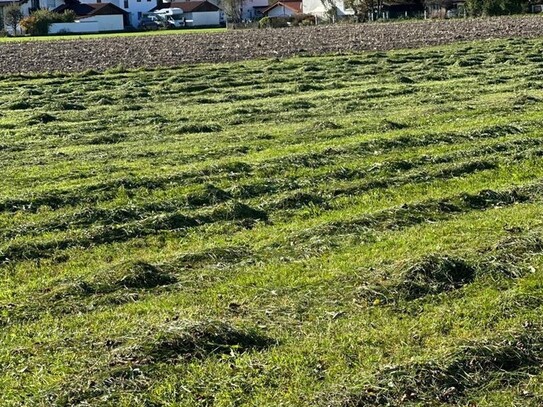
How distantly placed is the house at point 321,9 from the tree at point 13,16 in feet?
113

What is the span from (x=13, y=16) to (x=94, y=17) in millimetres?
10387

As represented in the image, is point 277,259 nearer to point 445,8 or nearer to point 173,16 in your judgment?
point 445,8

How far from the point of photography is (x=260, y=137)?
1577cm

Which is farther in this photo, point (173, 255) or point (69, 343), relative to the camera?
point (173, 255)

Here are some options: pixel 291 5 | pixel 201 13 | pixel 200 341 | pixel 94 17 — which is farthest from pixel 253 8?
pixel 200 341

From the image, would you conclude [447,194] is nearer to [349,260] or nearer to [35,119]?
[349,260]

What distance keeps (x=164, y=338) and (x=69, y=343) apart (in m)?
0.83

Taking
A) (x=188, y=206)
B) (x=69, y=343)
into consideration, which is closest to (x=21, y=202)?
(x=188, y=206)

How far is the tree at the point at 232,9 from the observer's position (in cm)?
10456

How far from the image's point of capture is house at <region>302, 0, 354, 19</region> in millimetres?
100438

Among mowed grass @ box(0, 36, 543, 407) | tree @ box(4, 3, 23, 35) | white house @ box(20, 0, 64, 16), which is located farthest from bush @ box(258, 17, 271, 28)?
mowed grass @ box(0, 36, 543, 407)

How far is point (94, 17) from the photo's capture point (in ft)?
340

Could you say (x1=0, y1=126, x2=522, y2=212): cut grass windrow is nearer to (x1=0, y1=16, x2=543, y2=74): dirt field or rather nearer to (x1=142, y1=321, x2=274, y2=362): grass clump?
(x1=142, y1=321, x2=274, y2=362): grass clump

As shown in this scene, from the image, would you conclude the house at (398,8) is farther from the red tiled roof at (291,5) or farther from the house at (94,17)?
the house at (94,17)
